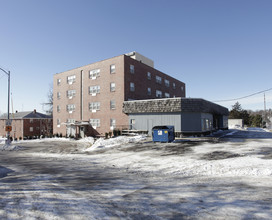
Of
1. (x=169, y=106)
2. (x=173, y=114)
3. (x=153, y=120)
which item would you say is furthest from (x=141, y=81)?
(x=173, y=114)

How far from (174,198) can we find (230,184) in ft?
8.14

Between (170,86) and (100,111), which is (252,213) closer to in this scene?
(100,111)

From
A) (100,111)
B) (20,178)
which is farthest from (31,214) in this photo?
(100,111)

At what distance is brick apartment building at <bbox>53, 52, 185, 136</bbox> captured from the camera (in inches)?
1198

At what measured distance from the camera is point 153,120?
88.5 ft

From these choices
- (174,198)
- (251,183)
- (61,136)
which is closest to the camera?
(174,198)

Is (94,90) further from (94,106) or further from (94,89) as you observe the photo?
(94,106)

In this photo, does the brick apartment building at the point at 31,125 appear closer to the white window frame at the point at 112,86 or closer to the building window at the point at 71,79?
the building window at the point at 71,79

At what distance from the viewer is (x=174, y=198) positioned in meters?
5.61

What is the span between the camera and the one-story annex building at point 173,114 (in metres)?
24.6

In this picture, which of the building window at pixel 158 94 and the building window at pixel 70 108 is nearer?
the building window at pixel 70 108

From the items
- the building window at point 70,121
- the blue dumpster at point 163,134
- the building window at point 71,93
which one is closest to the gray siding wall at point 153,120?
the blue dumpster at point 163,134

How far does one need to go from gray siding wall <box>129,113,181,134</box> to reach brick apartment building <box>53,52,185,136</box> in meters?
1.94

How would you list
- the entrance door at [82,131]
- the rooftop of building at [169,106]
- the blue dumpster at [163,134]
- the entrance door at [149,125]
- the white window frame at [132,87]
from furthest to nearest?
the entrance door at [82,131] < the white window frame at [132,87] < the entrance door at [149,125] < the rooftop of building at [169,106] < the blue dumpster at [163,134]
